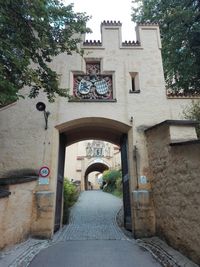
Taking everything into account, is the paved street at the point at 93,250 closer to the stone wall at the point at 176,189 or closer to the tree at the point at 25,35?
the stone wall at the point at 176,189

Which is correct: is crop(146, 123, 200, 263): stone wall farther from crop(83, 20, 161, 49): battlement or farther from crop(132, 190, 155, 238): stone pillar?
crop(83, 20, 161, 49): battlement

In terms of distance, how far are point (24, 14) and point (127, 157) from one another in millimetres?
5129

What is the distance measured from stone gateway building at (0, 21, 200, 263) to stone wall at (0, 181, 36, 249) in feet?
0.07

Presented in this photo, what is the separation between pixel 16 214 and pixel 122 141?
176 inches

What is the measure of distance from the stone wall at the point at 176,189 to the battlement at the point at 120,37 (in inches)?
155

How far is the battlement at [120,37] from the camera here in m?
7.95

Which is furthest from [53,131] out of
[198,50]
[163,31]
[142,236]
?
[163,31]

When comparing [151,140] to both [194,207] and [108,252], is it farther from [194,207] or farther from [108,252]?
[108,252]

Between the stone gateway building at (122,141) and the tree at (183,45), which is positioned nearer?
the stone gateway building at (122,141)

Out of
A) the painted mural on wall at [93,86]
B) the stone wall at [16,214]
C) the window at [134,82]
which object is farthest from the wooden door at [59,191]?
the window at [134,82]

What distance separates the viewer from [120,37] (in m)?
8.12

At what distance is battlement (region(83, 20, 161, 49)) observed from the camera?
26.1ft

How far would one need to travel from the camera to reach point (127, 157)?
702cm

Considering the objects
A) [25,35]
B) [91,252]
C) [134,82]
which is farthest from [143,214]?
[25,35]
